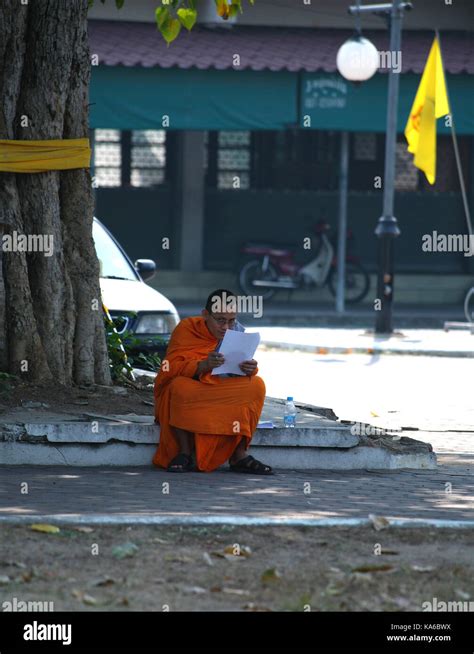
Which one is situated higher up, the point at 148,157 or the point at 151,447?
the point at 148,157

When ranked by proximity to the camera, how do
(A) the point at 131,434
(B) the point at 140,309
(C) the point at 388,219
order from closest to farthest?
1. (A) the point at 131,434
2. (B) the point at 140,309
3. (C) the point at 388,219

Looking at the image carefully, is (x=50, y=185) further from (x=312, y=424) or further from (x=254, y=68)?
(x=254, y=68)

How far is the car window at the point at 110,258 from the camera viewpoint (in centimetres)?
1530

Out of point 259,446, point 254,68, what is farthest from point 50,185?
point 254,68

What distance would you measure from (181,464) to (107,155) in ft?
56.9

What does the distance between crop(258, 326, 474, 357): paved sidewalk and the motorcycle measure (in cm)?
313

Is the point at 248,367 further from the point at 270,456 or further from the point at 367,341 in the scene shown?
the point at 367,341

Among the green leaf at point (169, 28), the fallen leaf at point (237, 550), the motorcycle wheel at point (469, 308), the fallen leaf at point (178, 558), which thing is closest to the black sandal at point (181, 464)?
the fallen leaf at point (237, 550)

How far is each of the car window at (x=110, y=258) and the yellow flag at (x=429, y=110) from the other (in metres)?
7.52

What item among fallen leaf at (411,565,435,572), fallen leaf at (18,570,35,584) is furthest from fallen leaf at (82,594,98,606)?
fallen leaf at (411,565,435,572)

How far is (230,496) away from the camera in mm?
8672

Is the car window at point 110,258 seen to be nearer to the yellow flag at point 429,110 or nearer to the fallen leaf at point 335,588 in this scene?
the yellow flag at point 429,110

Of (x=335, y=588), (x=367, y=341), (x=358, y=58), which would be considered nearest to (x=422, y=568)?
(x=335, y=588)

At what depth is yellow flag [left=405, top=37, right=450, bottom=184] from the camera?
72.3ft
